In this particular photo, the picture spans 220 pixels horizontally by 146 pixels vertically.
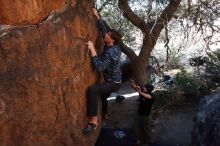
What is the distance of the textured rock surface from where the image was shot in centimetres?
593

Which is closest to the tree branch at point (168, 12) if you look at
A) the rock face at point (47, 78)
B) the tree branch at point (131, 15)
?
the tree branch at point (131, 15)

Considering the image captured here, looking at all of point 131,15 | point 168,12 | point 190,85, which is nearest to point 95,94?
point 131,15

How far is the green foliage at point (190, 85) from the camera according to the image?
1159 centimetres

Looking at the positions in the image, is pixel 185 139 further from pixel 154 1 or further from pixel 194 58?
pixel 194 58

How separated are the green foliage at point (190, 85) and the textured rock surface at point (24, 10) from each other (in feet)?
20.3

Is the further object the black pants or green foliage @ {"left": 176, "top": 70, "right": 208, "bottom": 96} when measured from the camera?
green foliage @ {"left": 176, "top": 70, "right": 208, "bottom": 96}

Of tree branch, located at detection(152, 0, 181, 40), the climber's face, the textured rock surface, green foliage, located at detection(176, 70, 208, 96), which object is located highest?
tree branch, located at detection(152, 0, 181, 40)

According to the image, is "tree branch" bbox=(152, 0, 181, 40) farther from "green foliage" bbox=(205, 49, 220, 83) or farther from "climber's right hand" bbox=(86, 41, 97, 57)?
"climber's right hand" bbox=(86, 41, 97, 57)

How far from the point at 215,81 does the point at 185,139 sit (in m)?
2.86

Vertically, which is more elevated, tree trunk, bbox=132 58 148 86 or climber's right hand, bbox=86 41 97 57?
climber's right hand, bbox=86 41 97 57

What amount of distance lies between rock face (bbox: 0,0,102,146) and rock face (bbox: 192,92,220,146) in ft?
7.81

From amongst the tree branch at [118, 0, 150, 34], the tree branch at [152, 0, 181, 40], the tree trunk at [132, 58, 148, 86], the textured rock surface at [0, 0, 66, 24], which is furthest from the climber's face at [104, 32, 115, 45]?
the tree trunk at [132, 58, 148, 86]

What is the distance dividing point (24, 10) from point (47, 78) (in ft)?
3.36

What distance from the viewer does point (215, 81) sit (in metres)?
12.2
